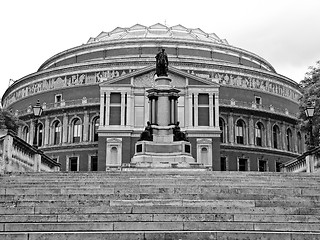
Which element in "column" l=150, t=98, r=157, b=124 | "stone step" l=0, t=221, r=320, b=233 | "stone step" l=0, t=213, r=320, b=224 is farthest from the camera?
"column" l=150, t=98, r=157, b=124

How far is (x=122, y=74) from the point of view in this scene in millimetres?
57594

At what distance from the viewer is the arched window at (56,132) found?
59650 millimetres

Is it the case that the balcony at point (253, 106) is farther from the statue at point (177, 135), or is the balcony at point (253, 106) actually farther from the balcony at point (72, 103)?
the statue at point (177, 135)

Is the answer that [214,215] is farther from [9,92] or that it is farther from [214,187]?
[9,92]

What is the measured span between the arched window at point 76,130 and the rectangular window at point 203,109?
47.1ft

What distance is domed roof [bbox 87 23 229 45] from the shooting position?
237 feet

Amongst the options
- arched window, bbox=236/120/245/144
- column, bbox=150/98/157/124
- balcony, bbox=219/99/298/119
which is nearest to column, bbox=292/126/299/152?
balcony, bbox=219/99/298/119

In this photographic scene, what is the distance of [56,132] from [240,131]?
20434 millimetres

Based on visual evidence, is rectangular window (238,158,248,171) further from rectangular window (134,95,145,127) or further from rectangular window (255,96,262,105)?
rectangular window (134,95,145,127)

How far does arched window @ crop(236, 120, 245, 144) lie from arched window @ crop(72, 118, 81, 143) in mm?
17310

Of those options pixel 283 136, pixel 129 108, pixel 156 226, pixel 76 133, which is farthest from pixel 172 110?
pixel 283 136

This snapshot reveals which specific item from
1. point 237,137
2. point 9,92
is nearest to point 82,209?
point 237,137

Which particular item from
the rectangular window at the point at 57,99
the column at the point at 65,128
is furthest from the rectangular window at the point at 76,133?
the rectangular window at the point at 57,99

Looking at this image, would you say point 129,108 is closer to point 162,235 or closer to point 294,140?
point 294,140
